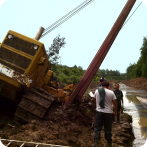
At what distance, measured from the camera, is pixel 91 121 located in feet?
22.3

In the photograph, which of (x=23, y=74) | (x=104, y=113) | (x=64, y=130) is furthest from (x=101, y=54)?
(x=104, y=113)

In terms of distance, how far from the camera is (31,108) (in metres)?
5.34

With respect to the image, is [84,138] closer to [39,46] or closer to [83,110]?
[83,110]

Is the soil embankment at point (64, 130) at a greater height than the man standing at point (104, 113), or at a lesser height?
lesser

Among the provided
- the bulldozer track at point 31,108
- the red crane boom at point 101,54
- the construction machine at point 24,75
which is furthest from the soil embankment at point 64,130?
the red crane boom at point 101,54

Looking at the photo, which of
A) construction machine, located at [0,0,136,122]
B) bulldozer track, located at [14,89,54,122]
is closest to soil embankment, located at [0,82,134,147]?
bulldozer track, located at [14,89,54,122]

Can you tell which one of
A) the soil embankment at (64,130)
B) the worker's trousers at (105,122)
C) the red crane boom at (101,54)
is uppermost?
the red crane boom at (101,54)

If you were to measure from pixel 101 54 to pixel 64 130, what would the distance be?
3.79m

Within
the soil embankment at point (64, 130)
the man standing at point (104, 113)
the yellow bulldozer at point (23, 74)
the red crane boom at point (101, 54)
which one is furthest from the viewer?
the red crane boom at point (101, 54)

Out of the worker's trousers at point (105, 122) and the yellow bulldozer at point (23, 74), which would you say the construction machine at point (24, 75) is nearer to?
the yellow bulldozer at point (23, 74)

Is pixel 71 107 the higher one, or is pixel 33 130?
pixel 71 107

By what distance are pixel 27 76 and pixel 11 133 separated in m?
1.70

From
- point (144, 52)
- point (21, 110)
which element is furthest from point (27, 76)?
point (144, 52)

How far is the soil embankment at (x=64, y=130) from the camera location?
14.3ft
